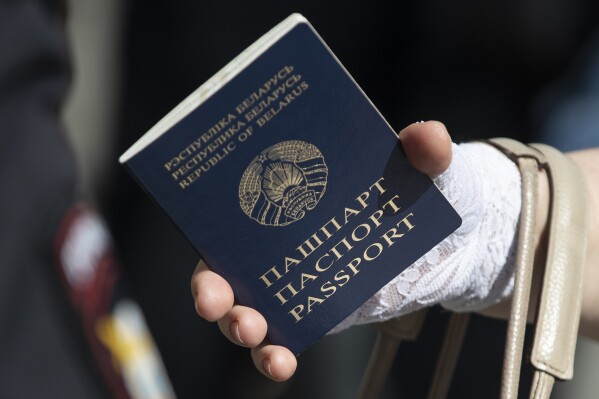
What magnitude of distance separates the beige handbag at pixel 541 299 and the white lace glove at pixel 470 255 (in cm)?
3

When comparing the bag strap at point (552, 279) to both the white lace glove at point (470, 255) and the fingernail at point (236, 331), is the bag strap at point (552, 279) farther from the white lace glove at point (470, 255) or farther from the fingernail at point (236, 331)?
the fingernail at point (236, 331)

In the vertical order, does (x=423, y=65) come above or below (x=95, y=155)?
below

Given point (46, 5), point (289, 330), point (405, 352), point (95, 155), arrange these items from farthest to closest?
1. point (95, 155)
2. point (405, 352)
3. point (46, 5)
4. point (289, 330)

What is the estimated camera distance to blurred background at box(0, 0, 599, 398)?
8.55 ft

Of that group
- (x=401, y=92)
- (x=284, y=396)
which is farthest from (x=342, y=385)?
(x=401, y=92)

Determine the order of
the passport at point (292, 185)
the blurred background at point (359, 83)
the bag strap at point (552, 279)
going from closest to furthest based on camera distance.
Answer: the passport at point (292, 185)
the bag strap at point (552, 279)
the blurred background at point (359, 83)

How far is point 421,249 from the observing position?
36.8 inches

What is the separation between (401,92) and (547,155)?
177cm

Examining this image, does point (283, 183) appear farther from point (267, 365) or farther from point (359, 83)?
point (359, 83)

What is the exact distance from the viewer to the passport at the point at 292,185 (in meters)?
0.84

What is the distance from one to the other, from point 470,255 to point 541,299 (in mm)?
108

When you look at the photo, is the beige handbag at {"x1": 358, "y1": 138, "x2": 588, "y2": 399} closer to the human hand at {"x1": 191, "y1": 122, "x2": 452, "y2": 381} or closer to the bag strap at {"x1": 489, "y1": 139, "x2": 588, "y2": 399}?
the bag strap at {"x1": 489, "y1": 139, "x2": 588, "y2": 399}

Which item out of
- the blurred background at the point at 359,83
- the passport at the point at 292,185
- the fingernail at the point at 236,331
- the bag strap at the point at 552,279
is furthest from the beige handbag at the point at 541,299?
the blurred background at the point at 359,83

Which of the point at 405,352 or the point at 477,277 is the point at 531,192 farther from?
the point at 405,352
